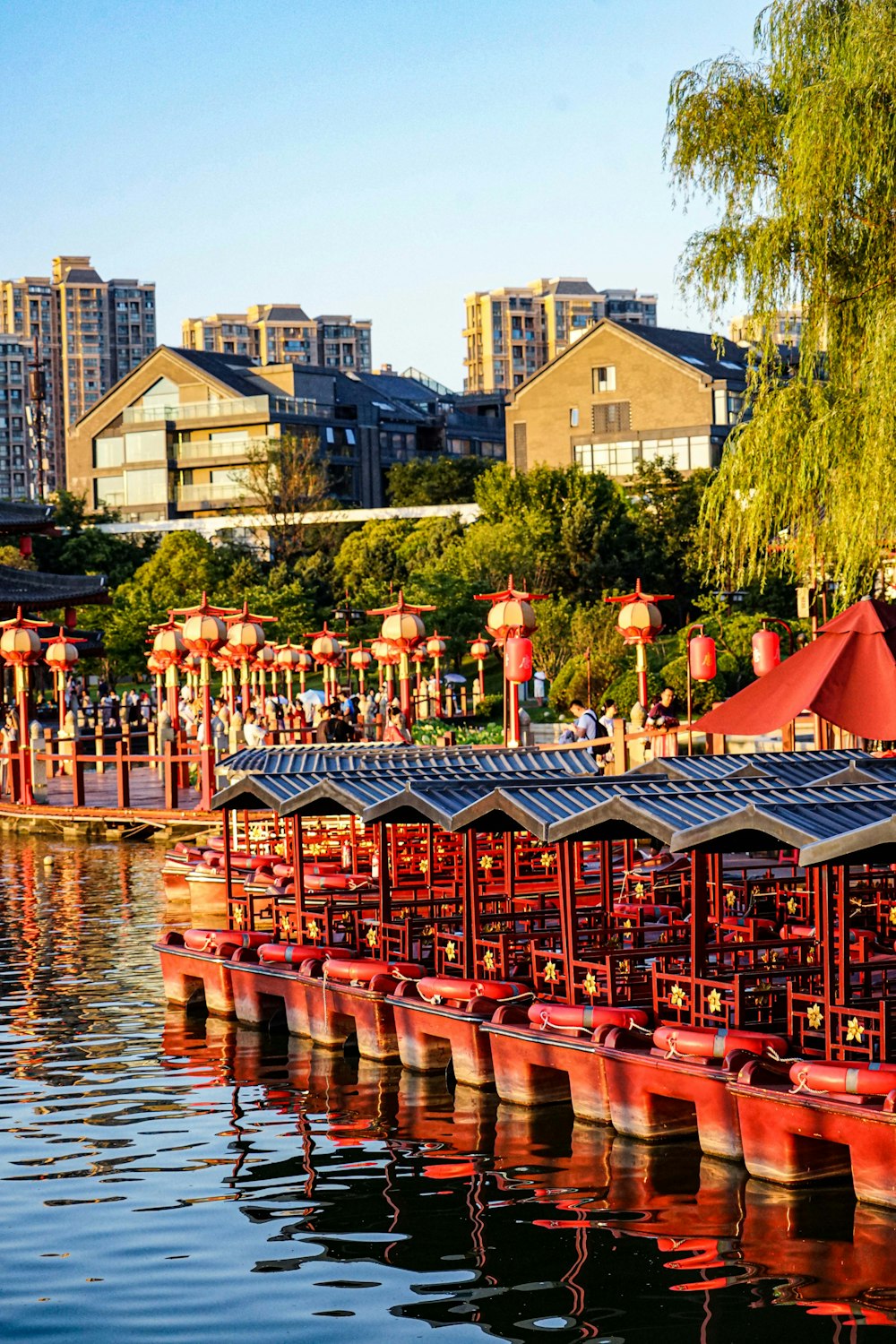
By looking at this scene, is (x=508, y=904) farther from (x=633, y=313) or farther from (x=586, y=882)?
(x=633, y=313)

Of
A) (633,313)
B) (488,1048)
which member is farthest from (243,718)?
(633,313)

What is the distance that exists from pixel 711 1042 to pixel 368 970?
→ 4.18 metres

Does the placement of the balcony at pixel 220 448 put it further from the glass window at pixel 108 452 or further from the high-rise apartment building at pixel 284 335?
the high-rise apartment building at pixel 284 335

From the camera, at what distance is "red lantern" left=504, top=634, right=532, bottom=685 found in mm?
30453

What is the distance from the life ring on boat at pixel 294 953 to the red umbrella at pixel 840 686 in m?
3.85

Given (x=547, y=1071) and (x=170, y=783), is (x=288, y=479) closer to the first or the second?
(x=170, y=783)

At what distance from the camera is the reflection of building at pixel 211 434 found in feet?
259

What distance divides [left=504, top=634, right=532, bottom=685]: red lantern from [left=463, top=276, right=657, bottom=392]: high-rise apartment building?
4649 inches

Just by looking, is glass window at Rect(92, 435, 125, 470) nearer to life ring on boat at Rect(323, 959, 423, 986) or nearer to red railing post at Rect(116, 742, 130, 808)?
red railing post at Rect(116, 742, 130, 808)

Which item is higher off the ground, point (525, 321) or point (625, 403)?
point (525, 321)

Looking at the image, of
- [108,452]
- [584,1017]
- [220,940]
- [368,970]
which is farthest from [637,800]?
[108,452]

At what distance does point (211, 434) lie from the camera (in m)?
80.6

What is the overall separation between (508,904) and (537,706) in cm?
3187

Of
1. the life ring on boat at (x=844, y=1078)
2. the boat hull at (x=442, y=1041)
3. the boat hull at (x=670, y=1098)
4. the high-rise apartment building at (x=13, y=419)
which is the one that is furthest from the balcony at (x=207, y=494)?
the life ring on boat at (x=844, y=1078)
